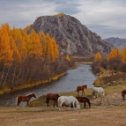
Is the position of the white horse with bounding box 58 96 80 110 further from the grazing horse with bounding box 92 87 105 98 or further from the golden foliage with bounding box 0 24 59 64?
the golden foliage with bounding box 0 24 59 64

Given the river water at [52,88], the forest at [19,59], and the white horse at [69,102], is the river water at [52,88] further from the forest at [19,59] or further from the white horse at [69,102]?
the white horse at [69,102]

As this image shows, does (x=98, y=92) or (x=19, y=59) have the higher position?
(x=19, y=59)

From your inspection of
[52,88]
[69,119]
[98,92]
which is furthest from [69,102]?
[52,88]

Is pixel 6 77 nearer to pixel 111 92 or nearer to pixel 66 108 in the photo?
pixel 111 92

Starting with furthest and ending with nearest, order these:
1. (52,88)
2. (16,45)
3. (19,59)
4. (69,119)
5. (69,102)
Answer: (16,45), (19,59), (52,88), (69,102), (69,119)

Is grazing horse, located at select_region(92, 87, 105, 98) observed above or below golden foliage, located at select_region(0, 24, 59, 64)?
below

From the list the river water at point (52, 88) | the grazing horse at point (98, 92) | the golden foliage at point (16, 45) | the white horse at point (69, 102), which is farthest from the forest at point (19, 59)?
the white horse at point (69, 102)

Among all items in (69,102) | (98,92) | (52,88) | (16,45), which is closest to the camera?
(69,102)

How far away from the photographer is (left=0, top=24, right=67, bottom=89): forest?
6247 centimetres

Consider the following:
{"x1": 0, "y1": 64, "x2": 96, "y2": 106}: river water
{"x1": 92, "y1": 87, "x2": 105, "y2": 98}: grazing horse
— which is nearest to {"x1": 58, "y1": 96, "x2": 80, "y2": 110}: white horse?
{"x1": 92, "y1": 87, "x2": 105, "y2": 98}: grazing horse

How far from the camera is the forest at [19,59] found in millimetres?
62469

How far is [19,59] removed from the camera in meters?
69.5

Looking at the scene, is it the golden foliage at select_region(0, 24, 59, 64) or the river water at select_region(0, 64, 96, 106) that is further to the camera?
the golden foliage at select_region(0, 24, 59, 64)

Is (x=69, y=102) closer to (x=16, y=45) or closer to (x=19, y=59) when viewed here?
(x=19, y=59)
